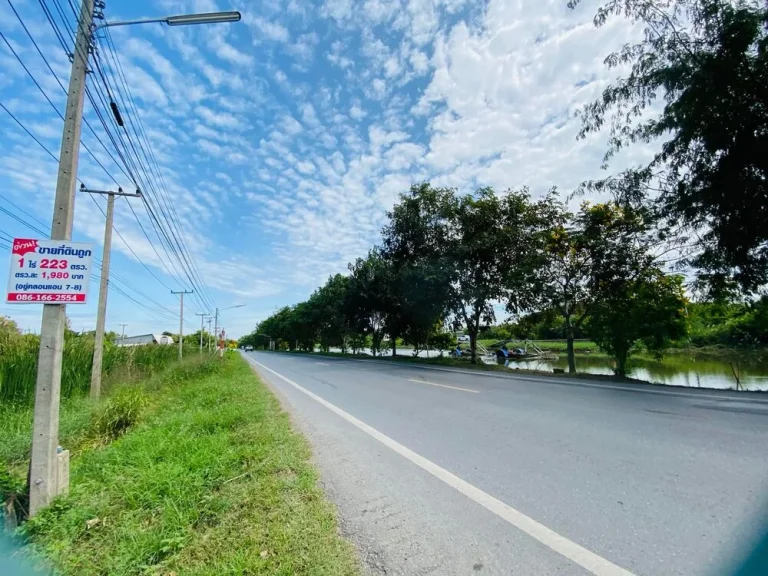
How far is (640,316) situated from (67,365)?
18.9m

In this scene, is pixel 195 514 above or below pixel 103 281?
below

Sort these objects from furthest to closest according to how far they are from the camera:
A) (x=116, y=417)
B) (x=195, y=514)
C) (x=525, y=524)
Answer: (x=116, y=417) → (x=195, y=514) → (x=525, y=524)

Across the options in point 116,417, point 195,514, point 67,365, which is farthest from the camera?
point 67,365

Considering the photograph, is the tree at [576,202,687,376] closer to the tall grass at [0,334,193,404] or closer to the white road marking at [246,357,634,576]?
the white road marking at [246,357,634,576]

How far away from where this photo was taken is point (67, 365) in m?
10.5

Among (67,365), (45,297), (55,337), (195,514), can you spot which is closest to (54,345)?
(55,337)

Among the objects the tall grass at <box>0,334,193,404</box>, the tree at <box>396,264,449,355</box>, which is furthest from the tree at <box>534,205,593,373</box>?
the tall grass at <box>0,334,193,404</box>

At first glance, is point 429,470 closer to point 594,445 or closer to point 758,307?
point 594,445

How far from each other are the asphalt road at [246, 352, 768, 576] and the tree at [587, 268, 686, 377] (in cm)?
756

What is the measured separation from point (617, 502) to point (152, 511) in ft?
13.3

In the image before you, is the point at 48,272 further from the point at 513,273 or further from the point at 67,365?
the point at 513,273

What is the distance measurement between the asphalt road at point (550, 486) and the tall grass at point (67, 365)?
6.78 metres

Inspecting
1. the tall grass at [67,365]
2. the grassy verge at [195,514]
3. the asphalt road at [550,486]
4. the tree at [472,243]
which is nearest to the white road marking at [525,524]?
the asphalt road at [550,486]

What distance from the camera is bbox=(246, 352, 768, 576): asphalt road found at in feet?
8.24
